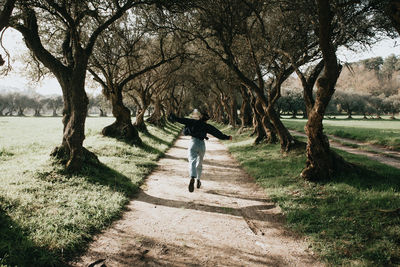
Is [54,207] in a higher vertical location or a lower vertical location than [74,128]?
lower

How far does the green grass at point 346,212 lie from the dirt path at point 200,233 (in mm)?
412

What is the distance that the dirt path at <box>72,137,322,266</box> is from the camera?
12.3 feet

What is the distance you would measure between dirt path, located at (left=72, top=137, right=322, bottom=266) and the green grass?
412 millimetres

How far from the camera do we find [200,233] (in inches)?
180

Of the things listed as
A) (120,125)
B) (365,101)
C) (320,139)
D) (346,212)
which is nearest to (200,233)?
(346,212)

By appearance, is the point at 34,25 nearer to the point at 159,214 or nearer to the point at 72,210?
the point at 72,210

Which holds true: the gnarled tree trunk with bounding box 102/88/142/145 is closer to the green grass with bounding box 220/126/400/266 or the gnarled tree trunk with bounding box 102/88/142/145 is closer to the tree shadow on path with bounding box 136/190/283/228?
the tree shadow on path with bounding box 136/190/283/228

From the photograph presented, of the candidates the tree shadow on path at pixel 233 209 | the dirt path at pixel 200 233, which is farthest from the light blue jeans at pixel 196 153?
the tree shadow on path at pixel 233 209

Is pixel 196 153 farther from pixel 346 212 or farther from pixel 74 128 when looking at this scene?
pixel 74 128

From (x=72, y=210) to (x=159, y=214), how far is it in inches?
76.0

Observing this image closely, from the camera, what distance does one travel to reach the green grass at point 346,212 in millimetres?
3795

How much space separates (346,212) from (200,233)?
3.24 meters

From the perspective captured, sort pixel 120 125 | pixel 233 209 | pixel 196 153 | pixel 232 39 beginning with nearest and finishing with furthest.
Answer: pixel 233 209 → pixel 196 153 → pixel 232 39 → pixel 120 125

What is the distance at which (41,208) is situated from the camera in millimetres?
5078
